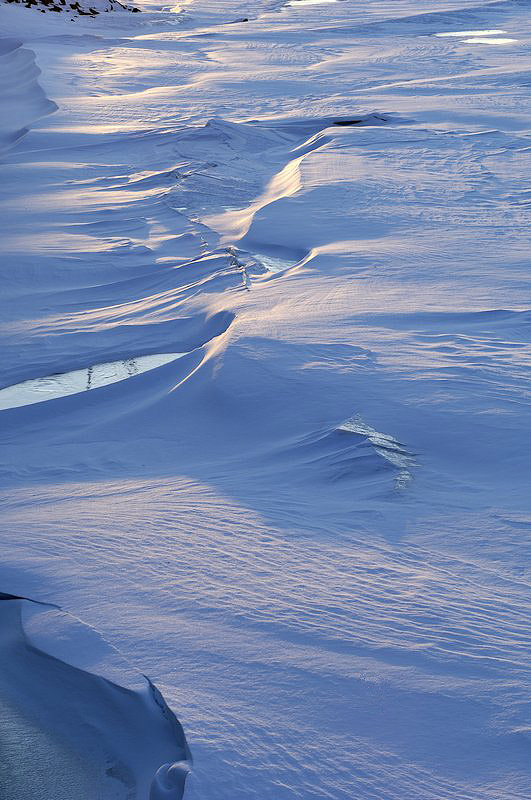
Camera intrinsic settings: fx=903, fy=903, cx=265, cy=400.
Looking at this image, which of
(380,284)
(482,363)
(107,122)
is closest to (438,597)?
(482,363)

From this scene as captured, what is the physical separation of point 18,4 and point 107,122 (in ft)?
29.9

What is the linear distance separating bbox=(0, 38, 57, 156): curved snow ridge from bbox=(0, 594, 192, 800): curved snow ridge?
215 inches

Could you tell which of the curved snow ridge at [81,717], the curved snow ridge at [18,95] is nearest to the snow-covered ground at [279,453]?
the curved snow ridge at [81,717]

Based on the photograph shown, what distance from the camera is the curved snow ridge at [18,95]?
7.32m

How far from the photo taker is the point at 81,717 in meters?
1.80

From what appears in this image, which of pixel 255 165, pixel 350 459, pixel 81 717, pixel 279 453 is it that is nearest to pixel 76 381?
pixel 279 453

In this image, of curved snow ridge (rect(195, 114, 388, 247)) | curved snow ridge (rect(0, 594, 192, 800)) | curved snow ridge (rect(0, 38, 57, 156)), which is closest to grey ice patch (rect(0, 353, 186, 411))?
curved snow ridge (rect(195, 114, 388, 247))

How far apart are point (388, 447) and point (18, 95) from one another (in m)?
7.49

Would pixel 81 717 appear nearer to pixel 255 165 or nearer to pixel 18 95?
pixel 255 165

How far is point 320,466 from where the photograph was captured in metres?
2.54

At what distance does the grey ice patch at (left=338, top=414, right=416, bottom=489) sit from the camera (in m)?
2.43

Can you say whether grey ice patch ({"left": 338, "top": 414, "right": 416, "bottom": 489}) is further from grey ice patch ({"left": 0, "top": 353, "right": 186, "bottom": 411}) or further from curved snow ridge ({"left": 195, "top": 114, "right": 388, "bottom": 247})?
curved snow ridge ({"left": 195, "top": 114, "right": 388, "bottom": 247})

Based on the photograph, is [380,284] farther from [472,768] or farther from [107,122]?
[107,122]

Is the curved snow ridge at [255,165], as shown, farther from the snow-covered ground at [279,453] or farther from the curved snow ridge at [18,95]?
the curved snow ridge at [18,95]
